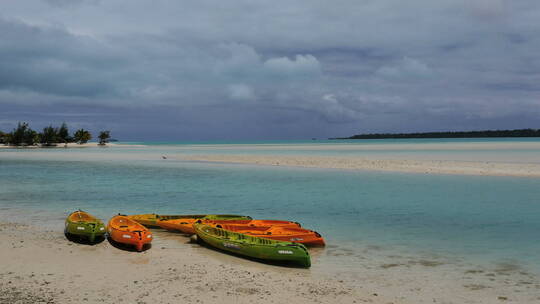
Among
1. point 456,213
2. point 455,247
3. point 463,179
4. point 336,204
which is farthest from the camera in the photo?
point 463,179

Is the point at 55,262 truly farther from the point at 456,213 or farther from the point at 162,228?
the point at 456,213

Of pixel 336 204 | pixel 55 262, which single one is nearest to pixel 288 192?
pixel 336 204

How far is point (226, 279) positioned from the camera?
39.4 ft

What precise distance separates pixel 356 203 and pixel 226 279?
52.4 feet

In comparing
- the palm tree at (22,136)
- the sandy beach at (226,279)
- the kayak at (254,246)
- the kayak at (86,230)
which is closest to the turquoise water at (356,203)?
the kayak at (254,246)

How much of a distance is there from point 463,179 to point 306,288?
32213mm

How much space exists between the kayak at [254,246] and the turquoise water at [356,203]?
4.02 feet

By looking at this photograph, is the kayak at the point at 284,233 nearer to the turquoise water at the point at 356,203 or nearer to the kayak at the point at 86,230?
the turquoise water at the point at 356,203

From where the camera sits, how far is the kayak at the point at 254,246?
13352mm

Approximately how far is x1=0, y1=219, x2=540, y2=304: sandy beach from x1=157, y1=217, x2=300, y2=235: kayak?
2791 mm

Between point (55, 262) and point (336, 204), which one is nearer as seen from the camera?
point (55, 262)

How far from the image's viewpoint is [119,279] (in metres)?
11.9

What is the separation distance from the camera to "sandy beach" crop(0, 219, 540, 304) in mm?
10586

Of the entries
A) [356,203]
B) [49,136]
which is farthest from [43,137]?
[356,203]
